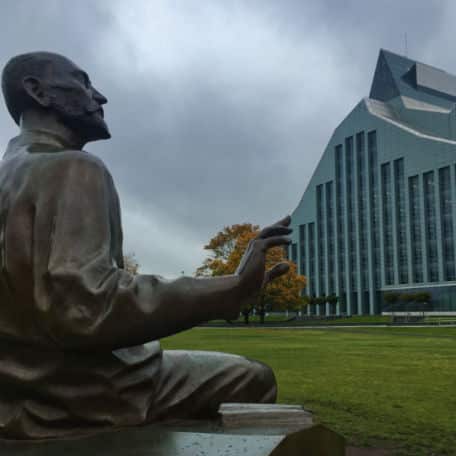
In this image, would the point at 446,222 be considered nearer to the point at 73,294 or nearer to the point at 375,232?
the point at 375,232

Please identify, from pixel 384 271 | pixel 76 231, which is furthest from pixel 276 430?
pixel 384 271

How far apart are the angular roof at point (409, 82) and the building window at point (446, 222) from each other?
2283 cm

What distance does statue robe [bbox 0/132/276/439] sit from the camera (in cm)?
183

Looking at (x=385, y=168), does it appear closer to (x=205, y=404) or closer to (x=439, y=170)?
(x=439, y=170)

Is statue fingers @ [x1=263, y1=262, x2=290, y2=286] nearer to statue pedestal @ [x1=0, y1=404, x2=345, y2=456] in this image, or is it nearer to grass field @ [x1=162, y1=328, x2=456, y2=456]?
statue pedestal @ [x1=0, y1=404, x2=345, y2=456]

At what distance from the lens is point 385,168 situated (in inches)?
2576

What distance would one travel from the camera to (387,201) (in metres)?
64.4

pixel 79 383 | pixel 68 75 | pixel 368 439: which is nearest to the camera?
pixel 79 383

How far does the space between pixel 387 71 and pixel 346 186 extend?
20.7 m

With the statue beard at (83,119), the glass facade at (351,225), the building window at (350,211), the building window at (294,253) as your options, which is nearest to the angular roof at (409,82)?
the building window at (350,211)

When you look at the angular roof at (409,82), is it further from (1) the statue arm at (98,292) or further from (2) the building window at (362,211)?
(1) the statue arm at (98,292)

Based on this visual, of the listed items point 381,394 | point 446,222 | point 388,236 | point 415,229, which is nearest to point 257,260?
point 381,394

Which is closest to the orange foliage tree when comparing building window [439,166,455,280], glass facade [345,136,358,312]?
building window [439,166,455,280]

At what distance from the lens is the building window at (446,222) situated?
184ft
